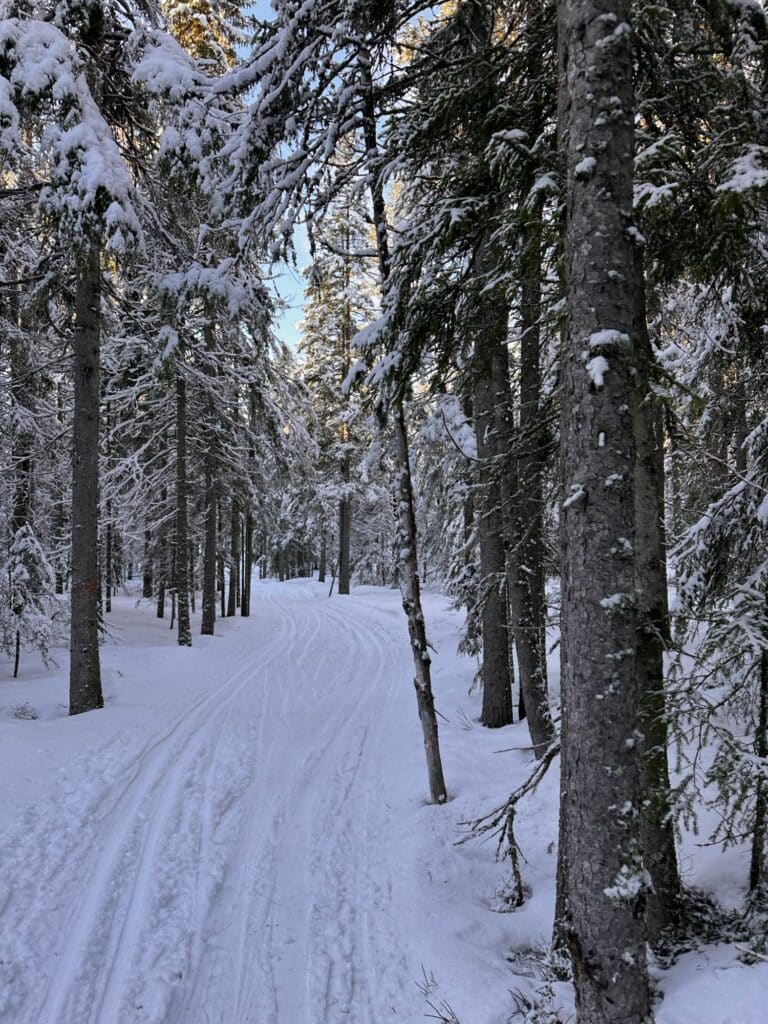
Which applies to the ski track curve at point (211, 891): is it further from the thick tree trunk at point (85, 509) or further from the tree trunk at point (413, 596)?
the thick tree trunk at point (85, 509)

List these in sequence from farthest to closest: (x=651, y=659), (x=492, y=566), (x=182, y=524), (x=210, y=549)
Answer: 1. (x=210, y=549)
2. (x=182, y=524)
3. (x=492, y=566)
4. (x=651, y=659)

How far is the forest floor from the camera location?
383 cm

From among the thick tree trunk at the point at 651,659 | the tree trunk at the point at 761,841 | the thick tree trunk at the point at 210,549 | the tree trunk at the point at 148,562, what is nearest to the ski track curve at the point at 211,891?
the thick tree trunk at the point at 651,659

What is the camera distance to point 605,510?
2992 mm

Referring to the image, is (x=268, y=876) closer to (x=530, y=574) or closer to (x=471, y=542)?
(x=530, y=574)

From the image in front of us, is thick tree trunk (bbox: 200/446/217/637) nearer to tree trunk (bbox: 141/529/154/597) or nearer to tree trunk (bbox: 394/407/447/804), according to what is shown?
tree trunk (bbox: 141/529/154/597)

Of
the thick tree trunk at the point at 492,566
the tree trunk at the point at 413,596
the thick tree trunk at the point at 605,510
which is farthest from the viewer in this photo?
the thick tree trunk at the point at 492,566

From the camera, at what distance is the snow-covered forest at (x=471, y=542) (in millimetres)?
3037

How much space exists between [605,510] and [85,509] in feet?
27.3

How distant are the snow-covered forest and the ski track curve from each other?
3cm

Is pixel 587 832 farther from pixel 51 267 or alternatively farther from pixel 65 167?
pixel 51 267

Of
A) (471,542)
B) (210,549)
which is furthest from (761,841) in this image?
(210,549)

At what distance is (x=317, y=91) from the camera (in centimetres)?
487

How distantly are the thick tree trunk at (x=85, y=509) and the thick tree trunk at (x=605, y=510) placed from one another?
8010mm
